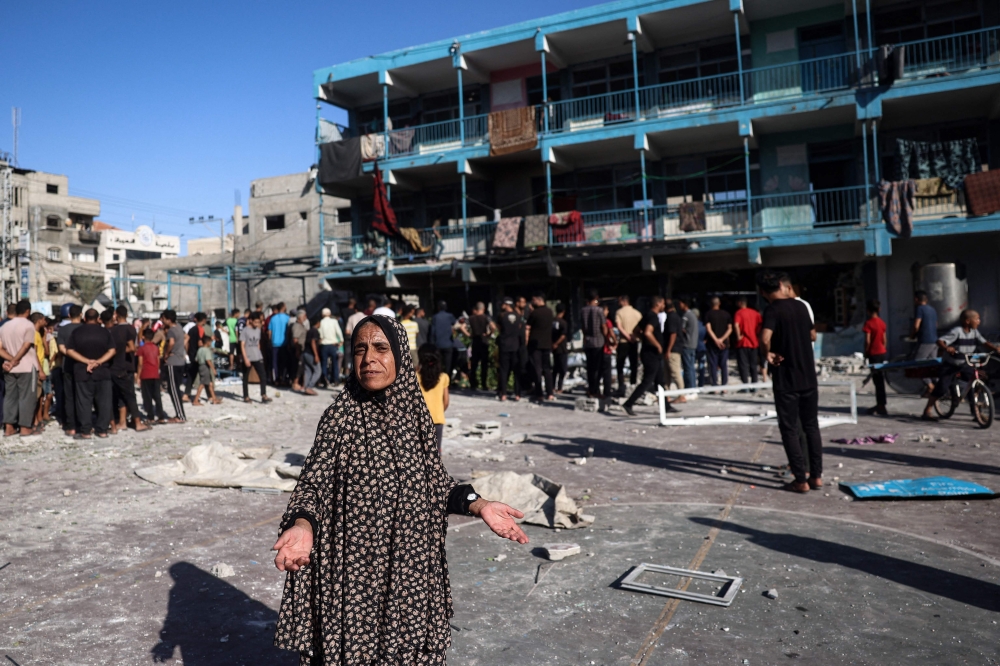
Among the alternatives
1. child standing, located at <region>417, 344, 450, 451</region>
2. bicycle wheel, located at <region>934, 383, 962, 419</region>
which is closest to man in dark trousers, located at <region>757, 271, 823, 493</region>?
child standing, located at <region>417, 344, 450, 451</region>

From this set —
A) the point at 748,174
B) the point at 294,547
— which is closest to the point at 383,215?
the point at 748,174

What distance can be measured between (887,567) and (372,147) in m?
22.1

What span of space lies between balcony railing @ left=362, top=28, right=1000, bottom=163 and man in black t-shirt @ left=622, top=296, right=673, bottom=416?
9.84 m

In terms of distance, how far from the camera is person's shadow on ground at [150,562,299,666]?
10.7 feet

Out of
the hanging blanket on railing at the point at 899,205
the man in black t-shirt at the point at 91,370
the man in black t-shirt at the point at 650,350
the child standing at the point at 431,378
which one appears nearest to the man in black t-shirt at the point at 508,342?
the man in black t-shirt at the point at 650,350

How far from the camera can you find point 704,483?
6605 mm

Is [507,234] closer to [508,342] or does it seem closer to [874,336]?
[508,342]

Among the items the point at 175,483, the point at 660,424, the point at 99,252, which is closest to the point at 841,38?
the point at 660,424

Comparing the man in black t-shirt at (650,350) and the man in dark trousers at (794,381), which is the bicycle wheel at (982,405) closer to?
the man in dark trousers at (794,381)

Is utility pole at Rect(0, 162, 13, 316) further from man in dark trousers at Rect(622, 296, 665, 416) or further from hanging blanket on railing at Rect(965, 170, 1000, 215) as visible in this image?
hanging blanket on railing at Rect(965, 170, 1000, 215)

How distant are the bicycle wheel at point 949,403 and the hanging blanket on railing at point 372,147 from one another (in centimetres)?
1860

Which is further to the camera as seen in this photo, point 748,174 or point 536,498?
point 748,174

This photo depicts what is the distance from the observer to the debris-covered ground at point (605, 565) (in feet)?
10.8

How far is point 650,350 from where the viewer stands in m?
11.0
